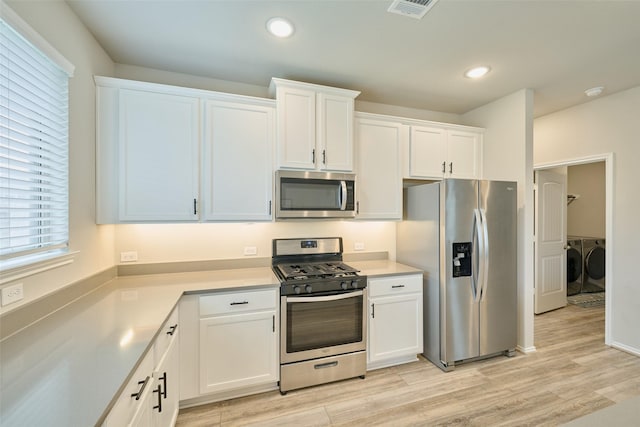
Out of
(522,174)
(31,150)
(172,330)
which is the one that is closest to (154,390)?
(172,330)

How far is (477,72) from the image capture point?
2.42m

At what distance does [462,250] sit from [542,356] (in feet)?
4.82

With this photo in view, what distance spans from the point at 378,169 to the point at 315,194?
755 mm

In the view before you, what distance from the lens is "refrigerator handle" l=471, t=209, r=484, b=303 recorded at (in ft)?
8.20

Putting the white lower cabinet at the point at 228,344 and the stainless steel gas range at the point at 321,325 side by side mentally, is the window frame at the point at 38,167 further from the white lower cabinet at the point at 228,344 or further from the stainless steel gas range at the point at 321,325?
the stainless steel gas range at the point at 321,325

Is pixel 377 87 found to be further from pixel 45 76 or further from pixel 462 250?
pixel 45 76

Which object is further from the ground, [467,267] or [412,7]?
[412,7]

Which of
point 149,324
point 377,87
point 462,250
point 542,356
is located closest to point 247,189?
point 149,324

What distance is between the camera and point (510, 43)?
1993 mm

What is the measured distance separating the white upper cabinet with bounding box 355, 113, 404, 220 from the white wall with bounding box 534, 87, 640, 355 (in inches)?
88.7

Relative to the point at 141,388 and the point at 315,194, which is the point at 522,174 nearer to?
the point at 315,194

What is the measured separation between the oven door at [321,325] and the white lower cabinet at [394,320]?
14 centimetres

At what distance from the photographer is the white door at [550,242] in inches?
148

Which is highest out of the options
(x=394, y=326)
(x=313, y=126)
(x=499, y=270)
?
(x=313, y=126)
